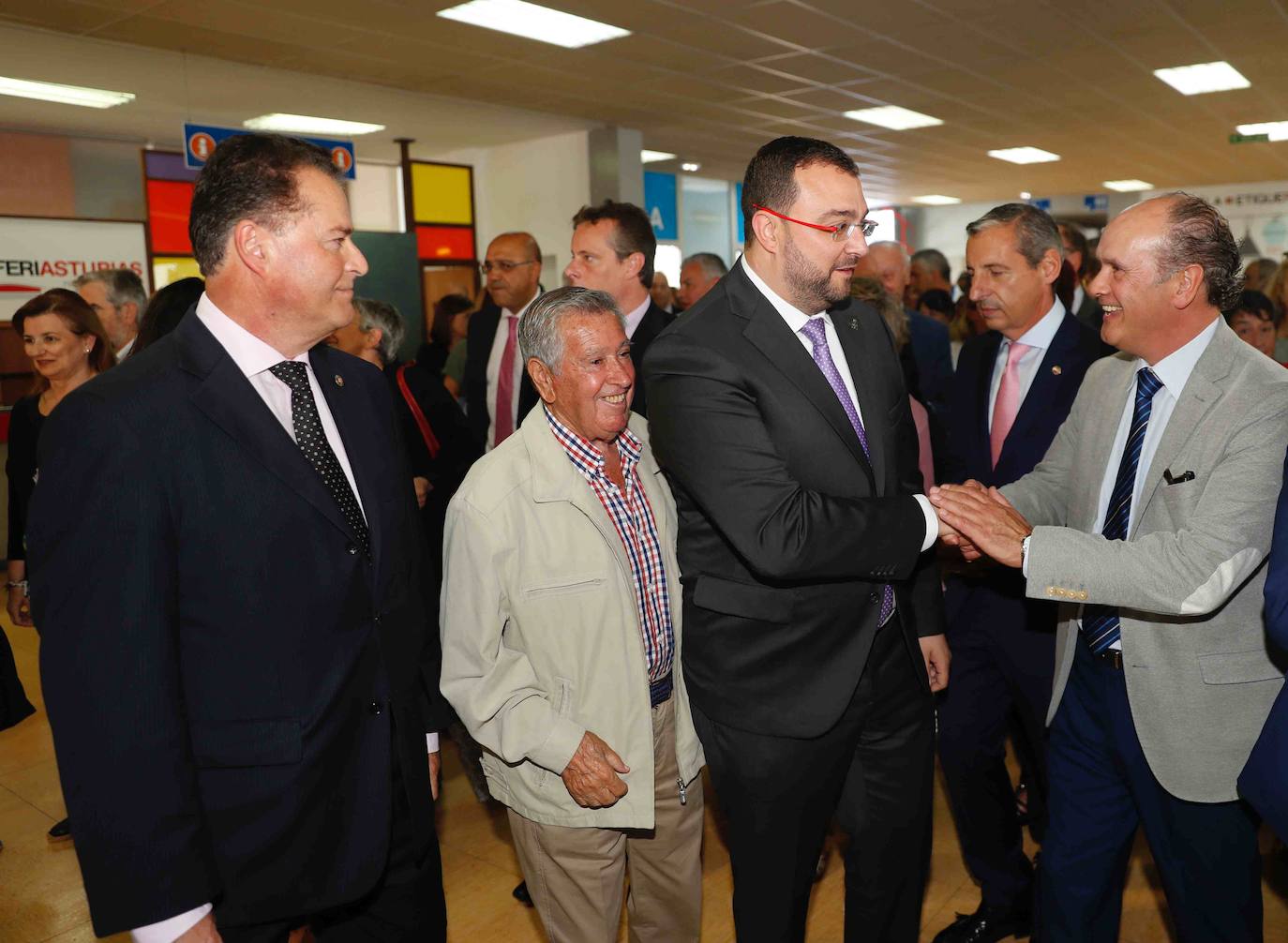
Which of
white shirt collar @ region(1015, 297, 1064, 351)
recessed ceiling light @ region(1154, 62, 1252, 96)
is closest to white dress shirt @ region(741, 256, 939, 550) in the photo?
white shirt collar @ region(1015, 297, 1064, 351)

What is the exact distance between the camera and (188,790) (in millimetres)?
1418

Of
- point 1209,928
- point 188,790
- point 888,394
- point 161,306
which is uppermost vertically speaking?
point 161,306

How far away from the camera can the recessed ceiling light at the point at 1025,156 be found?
14117mm

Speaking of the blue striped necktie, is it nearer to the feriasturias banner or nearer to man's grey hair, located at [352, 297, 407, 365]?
man's grey hair, located at [352, 297, 407, 365]

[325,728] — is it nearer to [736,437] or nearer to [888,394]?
[736,437]

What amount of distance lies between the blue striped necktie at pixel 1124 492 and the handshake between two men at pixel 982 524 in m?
0.19

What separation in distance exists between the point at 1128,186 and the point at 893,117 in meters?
10.5

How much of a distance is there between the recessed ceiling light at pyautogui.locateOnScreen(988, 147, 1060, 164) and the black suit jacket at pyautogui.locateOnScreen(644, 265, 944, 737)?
1367 cm

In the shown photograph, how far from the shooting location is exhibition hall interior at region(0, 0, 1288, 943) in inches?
73.3

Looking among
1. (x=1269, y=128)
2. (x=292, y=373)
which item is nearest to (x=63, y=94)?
(x=292, y=373)

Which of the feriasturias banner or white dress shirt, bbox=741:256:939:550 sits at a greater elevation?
the feriasturias banner

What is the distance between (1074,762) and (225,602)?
187cm

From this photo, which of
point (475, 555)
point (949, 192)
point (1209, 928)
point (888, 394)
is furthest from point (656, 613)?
point (949, 192)

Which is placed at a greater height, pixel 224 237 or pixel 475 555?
pixel 224 237
